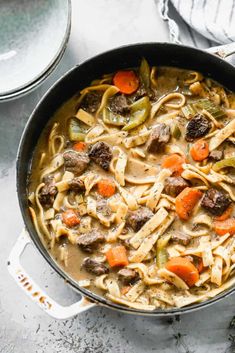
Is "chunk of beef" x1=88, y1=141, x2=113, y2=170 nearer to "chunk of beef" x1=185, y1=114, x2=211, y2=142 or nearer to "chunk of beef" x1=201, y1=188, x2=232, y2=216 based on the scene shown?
"chunk of beef" x1=185, y1=114, x2=211, y2=142

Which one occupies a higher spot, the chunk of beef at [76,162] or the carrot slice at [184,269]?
the chunk of beef at [76,162]

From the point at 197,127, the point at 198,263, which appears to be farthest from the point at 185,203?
the point at 197,127

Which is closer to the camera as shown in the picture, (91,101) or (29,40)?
(91,101)

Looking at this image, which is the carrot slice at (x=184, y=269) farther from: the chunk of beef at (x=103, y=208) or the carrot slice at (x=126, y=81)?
the carrot slice at (x=126, y=81)

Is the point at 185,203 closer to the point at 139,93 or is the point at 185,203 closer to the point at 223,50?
the point at 139,93

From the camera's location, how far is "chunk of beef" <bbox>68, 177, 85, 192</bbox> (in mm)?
6922

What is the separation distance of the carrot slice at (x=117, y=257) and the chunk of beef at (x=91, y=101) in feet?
4.37

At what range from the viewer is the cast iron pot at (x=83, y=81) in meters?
6.55

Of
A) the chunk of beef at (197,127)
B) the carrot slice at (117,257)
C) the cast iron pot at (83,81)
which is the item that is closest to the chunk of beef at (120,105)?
the cast iron pot at (83,81)

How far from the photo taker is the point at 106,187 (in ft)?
22.8

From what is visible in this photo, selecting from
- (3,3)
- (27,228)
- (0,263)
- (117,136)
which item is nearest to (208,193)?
(117,136)

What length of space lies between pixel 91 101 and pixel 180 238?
5.06 ft

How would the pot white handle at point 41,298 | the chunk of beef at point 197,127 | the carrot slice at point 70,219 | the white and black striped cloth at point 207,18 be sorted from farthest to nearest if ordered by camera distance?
the white and black striped cloth at point 207,18 → the chunk of beef at point 197,127 → the carrot slice at point 70,219 → the pot white handle at point 41,298

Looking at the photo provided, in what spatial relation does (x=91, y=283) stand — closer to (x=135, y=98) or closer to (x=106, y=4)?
(x=135, y=98)
